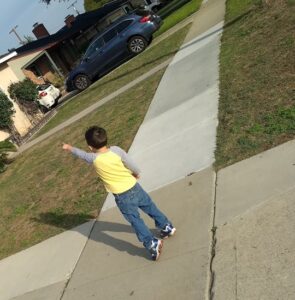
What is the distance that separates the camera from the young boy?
15.2 ft

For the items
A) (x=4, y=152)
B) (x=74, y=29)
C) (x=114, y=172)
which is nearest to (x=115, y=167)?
(x=114, y=172)

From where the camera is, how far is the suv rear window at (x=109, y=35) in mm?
A: 20469

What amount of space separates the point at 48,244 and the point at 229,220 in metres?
2.88

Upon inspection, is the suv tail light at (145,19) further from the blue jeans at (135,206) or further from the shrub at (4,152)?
the blue jeans at (135,206)

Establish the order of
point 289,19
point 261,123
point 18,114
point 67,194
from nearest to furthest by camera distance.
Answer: point 261,123, point 67,194, point 289,19, point 18,114

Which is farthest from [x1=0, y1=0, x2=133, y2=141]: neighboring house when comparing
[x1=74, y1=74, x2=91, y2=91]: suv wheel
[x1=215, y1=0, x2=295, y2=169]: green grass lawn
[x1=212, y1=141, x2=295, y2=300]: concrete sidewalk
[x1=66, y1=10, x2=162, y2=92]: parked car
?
[x1=212, y1=141, x2=295, y2=300]: concrete sidewalk

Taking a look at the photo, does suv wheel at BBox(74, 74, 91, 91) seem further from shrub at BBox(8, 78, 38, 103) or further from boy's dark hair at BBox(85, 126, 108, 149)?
boy's dark hair at BBox(85, 126, 108, 149)

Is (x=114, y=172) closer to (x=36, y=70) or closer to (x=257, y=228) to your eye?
(x=257, y=228)

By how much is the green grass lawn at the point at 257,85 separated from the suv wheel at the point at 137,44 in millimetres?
7484

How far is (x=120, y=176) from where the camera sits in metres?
4.78

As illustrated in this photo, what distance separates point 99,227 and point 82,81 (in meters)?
15.8

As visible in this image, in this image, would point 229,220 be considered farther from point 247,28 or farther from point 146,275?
point 247,28

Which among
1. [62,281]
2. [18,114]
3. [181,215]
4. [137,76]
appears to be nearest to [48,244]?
[62,281]

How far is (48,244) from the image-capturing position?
21.9 feet
